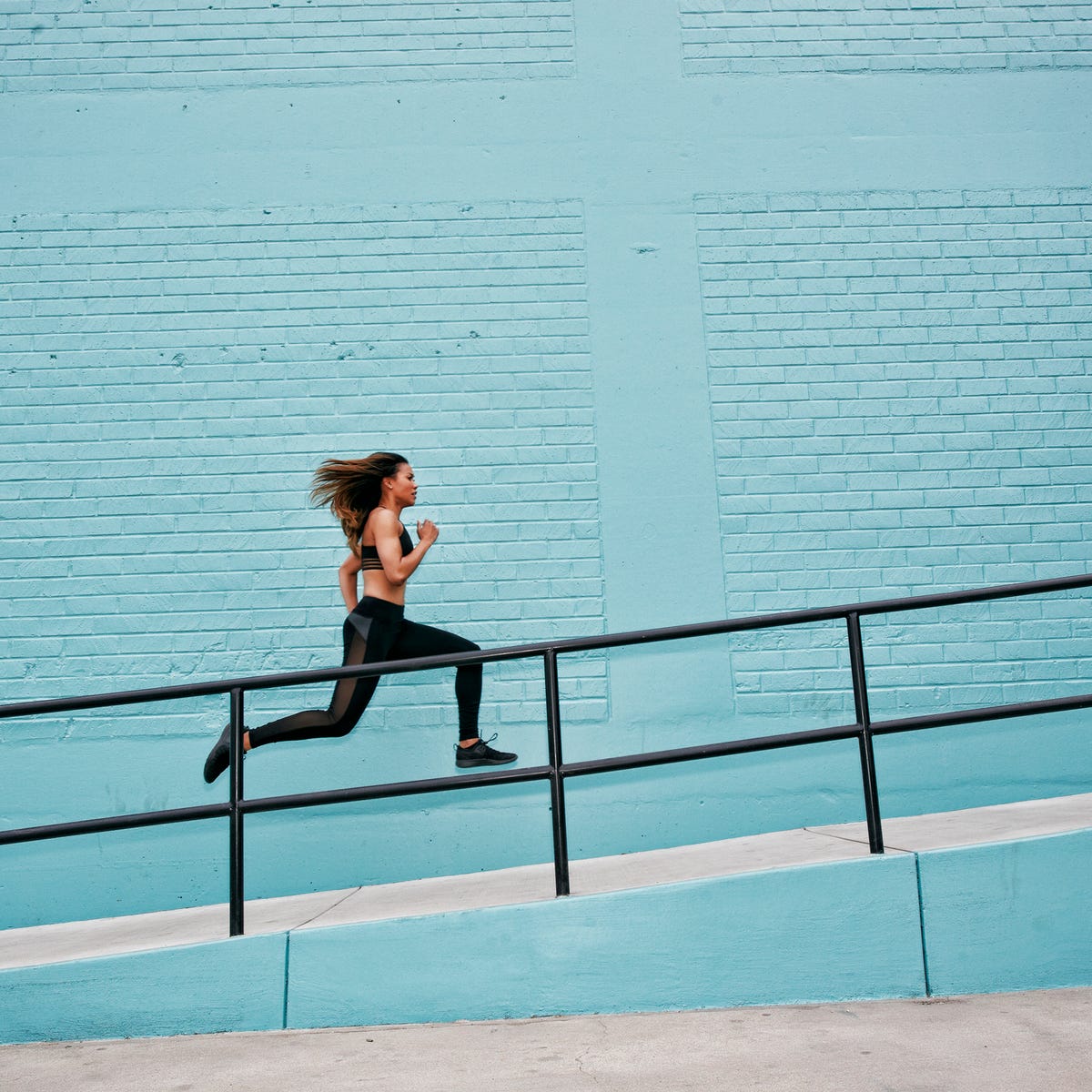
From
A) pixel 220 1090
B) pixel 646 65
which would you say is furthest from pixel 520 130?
pixel 220 1090

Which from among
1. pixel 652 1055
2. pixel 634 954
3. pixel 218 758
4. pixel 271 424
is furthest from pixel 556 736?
pixel 271 424

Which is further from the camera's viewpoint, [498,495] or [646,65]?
[646,65]

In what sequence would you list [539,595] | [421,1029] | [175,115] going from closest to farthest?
1. [421,1029]
2. [539,595]
3. [175,115]

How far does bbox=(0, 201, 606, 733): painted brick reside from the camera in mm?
5039

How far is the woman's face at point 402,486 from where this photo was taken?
4879 mm

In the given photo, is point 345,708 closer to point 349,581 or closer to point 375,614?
point 375,614

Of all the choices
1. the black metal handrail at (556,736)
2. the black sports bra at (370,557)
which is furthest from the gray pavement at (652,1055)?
the black sports bra at (370,557)

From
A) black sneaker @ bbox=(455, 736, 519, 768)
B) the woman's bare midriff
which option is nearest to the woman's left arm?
the woman's bare midriff

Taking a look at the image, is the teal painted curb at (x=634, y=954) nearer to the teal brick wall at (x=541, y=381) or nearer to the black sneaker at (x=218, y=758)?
the black sneaker at (x=218, y=758)

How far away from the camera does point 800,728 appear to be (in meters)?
4.97

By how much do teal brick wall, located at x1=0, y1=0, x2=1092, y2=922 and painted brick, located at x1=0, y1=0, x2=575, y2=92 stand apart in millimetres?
22

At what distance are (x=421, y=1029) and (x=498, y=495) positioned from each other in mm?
2631

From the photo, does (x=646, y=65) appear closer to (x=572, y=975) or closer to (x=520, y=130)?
(x=520, y=130)

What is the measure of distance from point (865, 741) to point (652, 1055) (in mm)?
1239
